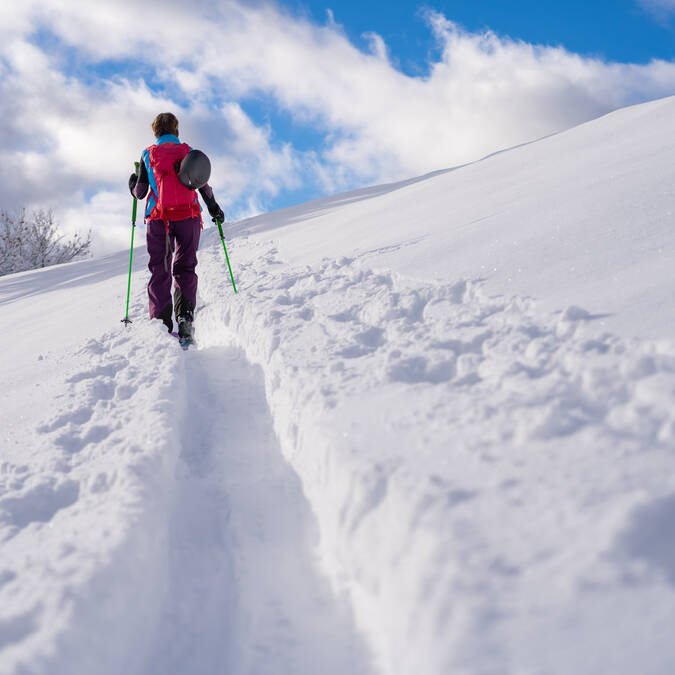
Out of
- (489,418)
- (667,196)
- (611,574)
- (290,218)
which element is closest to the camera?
(611,574)

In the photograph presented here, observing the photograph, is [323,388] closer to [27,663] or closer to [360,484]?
[360,484]

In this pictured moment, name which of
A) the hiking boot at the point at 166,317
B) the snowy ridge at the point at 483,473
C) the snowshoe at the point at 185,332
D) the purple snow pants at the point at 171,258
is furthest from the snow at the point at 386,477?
the purple snow pants at the point at 171,258

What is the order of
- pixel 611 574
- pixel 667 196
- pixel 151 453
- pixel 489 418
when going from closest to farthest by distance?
pixel 611 574 < pixel 489 418 < pixel 151 453 < pixel 667 196

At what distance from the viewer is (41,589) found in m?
1.91

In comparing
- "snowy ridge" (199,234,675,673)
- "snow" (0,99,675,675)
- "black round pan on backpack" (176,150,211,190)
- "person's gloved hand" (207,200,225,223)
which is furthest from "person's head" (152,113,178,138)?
"snowy ridge" (199,234,675,673)

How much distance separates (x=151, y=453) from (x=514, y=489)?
72.4 inches

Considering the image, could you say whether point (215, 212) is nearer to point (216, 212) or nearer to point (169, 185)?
point (216, 212)

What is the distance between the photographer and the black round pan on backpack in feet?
15.7

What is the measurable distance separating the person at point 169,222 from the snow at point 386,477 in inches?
35.2

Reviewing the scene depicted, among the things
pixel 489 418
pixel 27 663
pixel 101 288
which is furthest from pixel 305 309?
pixel 101 288

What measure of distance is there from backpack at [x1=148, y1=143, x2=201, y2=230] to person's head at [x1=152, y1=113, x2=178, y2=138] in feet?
0.56

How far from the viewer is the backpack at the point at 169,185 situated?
491 centimetres

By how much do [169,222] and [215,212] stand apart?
58cm

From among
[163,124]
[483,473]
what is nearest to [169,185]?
[163,124]
